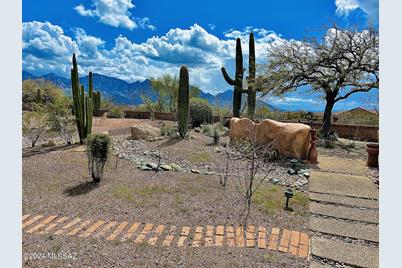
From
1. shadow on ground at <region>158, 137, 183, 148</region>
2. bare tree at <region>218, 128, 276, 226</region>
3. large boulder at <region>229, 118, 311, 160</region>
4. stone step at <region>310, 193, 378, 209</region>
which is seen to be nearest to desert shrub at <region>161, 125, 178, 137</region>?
shadow on ground at <region>158, 137, 183, 148</region>

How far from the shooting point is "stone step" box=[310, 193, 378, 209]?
361 cm

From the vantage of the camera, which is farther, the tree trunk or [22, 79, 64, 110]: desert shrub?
[22, 79, 64, 110]: desert shrub

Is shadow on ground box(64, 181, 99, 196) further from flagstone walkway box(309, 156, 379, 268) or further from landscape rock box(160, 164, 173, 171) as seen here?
flagstone walkway box(309, 156, 379, 268)

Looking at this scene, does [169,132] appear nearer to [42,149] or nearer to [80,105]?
[80,105]

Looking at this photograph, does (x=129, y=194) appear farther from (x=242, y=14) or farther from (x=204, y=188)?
(x=242, y=14)

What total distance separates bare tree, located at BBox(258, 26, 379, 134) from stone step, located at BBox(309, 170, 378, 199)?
217 inches

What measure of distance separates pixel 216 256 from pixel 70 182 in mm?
3213

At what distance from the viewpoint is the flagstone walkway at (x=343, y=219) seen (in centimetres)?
238

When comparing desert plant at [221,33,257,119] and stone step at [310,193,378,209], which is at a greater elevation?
desert plant at [221,33,257,119]

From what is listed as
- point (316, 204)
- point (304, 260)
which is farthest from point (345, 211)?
point (304, 260)

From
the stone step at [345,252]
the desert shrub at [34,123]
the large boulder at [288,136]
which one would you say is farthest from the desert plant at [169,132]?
the stone step at [345,252]

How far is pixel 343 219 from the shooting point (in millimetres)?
3143

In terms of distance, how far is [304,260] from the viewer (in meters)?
2.30

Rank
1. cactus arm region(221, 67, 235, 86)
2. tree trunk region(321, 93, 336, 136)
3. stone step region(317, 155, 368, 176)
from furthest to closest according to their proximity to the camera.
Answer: cactus arm region(221, 67, 235, 86) < tree trunk region(321, 93, 336, 136) < stone step region(317, 155, 368, 176)
